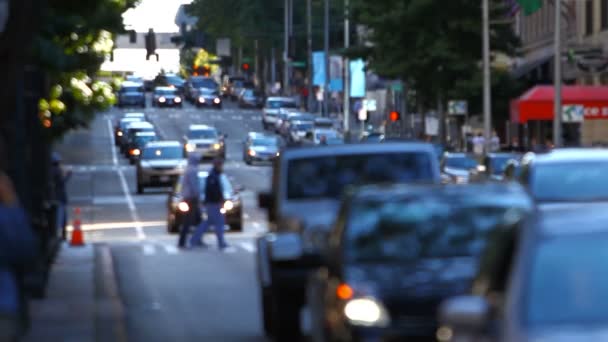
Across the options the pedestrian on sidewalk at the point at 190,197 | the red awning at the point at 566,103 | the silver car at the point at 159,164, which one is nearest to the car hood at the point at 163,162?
the silver car at the point at 159,164

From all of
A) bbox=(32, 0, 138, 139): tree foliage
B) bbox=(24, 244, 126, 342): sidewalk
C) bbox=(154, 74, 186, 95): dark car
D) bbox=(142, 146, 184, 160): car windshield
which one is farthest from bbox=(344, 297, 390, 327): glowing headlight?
bbox=(154, 74, 186, 95): dark car

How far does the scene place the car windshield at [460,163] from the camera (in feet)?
156

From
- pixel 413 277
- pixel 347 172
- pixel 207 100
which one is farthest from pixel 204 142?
pixel 413 277

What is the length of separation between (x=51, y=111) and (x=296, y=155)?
13.0 m

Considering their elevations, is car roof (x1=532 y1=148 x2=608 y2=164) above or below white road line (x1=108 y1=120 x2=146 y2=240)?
above

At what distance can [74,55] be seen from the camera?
24125 mm

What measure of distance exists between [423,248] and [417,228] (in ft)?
0.90

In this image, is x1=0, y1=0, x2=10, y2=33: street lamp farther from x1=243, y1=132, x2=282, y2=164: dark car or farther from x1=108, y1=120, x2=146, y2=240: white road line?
x1=243, y1=132, x2=282, y2=164: dark car

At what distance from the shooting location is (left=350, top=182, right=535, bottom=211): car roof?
1307 cm

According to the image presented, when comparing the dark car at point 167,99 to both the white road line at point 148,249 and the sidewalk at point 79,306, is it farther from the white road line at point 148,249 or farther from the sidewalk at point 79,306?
the sidewalk at point 79,306

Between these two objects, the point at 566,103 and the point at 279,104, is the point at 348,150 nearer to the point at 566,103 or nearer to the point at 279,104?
the point at 566,103

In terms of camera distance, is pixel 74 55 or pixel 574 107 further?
pixel 574 107

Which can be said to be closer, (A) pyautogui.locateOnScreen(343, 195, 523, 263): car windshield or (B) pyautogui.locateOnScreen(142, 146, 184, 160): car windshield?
(A) pyautogui.locateOnScreen(343, 195, 523, 263): car windshield

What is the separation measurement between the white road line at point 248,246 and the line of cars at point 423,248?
514 inches
